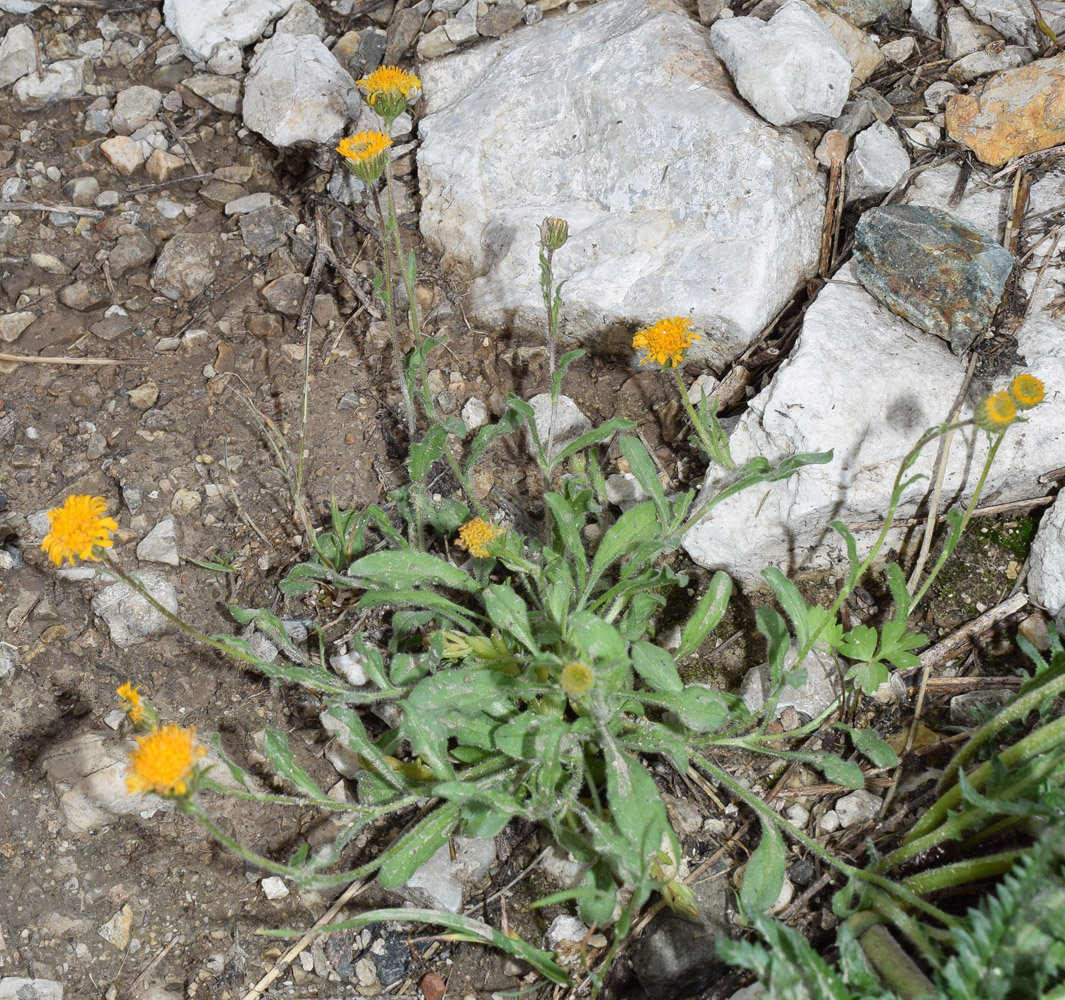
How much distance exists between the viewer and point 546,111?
3670mm

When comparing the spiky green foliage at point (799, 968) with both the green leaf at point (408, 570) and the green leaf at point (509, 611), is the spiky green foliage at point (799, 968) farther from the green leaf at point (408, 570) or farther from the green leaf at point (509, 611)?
the green leaf at point (408, 570)

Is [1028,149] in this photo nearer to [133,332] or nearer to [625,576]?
[625,576]

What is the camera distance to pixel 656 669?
2.48 metres

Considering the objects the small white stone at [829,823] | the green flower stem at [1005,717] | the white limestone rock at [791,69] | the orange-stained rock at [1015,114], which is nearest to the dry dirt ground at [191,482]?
the small white stone at [829,823]

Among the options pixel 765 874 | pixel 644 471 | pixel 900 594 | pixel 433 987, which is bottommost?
pixel 433 987

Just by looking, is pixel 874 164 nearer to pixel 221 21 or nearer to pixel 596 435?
pixel 596 435

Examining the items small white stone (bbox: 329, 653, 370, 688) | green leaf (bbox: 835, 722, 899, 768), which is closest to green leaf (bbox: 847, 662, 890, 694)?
green leaf (bbox: 835, 722, 899, 768)

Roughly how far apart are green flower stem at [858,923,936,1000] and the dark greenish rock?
1753 millimetres

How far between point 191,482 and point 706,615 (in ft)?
6.19

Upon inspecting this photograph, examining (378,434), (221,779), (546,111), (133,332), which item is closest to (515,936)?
(221,779)

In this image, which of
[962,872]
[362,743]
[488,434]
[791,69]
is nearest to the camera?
[962,872]

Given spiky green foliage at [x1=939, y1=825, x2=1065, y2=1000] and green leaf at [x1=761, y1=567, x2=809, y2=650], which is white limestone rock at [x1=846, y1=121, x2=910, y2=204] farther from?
spiky green foliage at [x1=939, y1=825, x2=1065, y2=1000]

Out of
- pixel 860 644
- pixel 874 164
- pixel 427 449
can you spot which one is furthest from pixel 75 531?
pixel 874 164

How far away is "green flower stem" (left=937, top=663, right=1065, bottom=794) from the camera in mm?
2248
